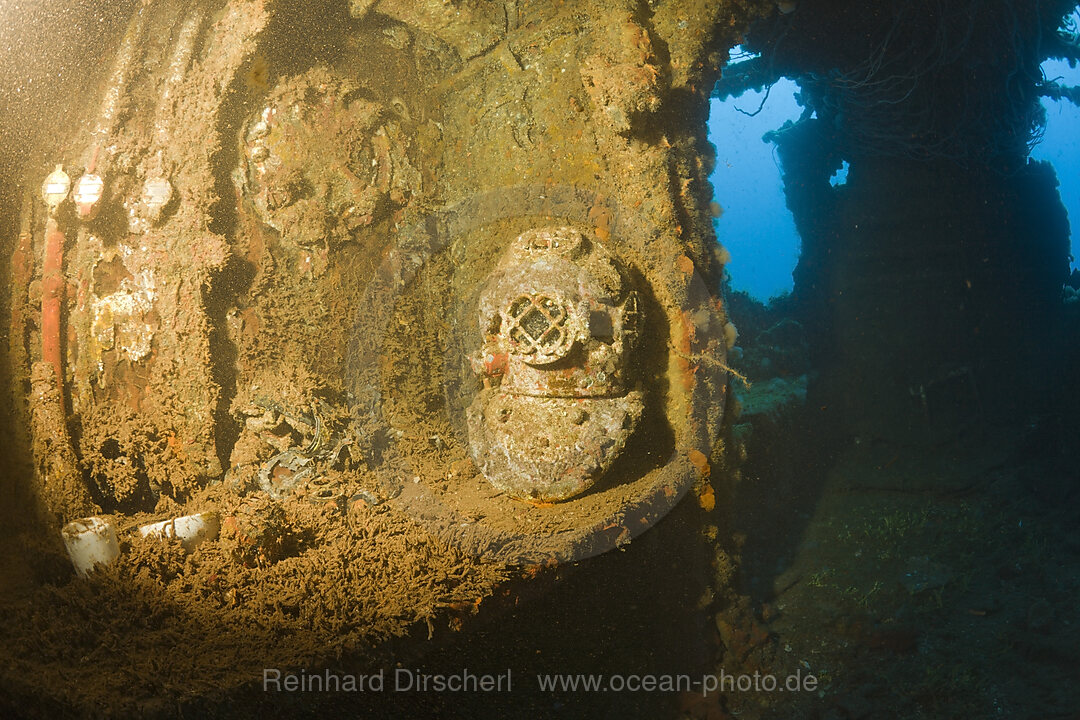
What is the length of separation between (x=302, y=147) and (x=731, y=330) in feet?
7.52

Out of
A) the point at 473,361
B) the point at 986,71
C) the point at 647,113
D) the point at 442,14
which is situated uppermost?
the point at 986,71

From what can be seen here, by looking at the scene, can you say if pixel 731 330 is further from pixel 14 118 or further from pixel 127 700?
pixel 14 118

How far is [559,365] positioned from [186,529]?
5.64 ft

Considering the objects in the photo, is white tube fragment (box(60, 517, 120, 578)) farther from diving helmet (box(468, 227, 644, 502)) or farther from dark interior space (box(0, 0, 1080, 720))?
diving helmet (box(468, 227, 644, 502))

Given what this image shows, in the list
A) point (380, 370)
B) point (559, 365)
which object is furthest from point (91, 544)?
point (559, 365)

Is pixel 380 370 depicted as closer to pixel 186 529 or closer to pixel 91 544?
→ pixel 186 529

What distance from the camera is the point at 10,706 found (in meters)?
1.99

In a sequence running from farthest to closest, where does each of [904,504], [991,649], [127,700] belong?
[904,504] < [991,649] < [127,700]

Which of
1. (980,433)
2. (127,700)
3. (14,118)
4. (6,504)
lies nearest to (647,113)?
(14,118)

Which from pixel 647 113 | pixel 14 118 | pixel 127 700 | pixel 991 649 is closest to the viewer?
pixel 127 700

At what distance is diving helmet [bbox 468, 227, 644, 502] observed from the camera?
8.10 ft

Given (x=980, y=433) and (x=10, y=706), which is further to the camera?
(x=980, y=433)

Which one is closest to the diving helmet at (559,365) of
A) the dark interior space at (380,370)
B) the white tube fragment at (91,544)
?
the dark interior space at (380,370)

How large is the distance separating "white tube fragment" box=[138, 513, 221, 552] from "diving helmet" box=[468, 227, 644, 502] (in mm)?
1197
